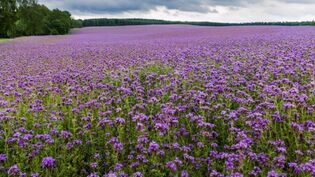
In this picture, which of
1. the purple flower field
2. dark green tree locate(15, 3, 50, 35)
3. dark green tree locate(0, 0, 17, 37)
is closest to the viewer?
the purple flower field

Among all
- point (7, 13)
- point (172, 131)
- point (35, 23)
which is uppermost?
point (7, 13)

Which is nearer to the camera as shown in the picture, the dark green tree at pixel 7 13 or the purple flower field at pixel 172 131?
the purple flower field at pixel 172 131

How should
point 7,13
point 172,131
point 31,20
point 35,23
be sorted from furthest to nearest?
point 31,20
point 35,23
point 7,13
point 172,131

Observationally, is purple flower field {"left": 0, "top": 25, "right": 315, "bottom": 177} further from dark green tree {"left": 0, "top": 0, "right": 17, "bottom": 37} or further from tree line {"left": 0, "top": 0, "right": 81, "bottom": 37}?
tree line {"left": 0, "top": 0, "right": 81, "bottom": 37}

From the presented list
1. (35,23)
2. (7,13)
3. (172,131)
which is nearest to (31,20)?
(35,23)

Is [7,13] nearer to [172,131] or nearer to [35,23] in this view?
[35,23]

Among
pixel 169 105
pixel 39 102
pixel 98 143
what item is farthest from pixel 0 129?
pixel 169 105

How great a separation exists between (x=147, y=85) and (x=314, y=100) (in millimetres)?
2739

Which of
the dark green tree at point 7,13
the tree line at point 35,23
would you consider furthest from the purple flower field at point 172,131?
the tree line at point 35,23

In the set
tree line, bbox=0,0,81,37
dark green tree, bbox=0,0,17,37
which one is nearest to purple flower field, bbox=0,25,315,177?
dark green tree, bbox=0,0,17,37

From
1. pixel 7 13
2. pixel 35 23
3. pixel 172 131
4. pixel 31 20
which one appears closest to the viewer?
pixel 172 131

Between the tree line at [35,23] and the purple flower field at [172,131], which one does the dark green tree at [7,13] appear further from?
the purple flower field at [172,131]

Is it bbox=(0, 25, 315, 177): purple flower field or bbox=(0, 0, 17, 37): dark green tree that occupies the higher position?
bbox=(0, 0, 17, 37): dark green tree

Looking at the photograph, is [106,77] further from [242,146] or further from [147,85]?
[242,146]
